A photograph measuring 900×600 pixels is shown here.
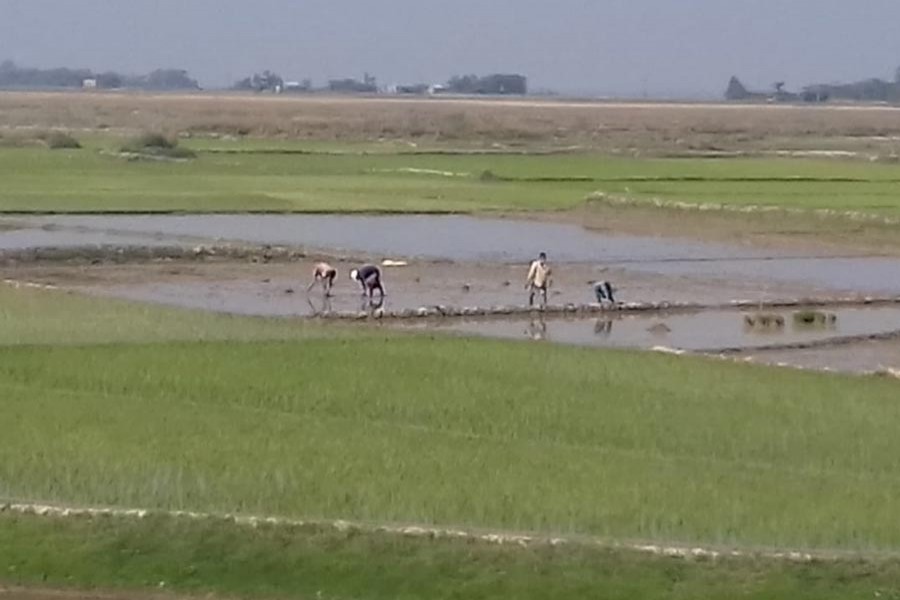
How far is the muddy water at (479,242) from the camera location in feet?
83.3

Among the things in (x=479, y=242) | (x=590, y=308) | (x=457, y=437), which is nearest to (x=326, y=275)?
(x=590, y=308)

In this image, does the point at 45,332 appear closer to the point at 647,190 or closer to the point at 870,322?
the point at 870,322

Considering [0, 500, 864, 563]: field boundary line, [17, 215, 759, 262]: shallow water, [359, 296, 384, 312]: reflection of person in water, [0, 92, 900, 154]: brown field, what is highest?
[0, 500, 864, 563]: field boundary line

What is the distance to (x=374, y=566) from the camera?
7512mm

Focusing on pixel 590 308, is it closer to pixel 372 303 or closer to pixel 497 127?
pixel 372 303

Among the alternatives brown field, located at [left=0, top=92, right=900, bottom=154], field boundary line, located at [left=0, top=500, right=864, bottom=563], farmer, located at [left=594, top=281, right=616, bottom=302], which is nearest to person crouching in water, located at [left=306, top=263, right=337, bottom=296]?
farmer, located at [left=594, top=281, right=616, bottom=302]

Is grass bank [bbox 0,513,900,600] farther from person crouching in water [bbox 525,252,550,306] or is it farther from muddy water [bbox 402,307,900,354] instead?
person crouching in water [bbox 525,252,550,306]

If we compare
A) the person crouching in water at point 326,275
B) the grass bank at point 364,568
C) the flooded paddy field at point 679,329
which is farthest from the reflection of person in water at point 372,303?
the grass bank at point 364,568

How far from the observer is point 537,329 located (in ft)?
60.6

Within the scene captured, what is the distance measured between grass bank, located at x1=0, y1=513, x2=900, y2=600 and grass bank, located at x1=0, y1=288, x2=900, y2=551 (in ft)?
2.09

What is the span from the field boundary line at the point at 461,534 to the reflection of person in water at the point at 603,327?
10422 mm

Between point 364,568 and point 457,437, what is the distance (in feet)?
10.5

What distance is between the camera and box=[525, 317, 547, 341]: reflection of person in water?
58.3ft

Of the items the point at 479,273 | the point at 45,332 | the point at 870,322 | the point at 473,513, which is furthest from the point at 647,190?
the point at 473,513
